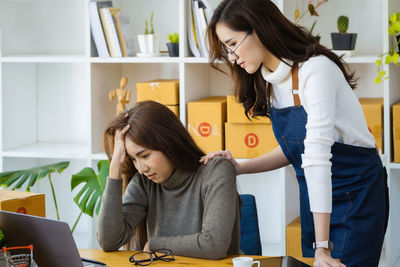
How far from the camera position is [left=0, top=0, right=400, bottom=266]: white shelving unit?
318 centimetres

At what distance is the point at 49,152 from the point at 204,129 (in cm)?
90

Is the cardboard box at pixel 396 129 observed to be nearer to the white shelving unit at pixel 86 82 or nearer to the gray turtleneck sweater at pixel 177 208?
the white shelving unit at pixel 86 82

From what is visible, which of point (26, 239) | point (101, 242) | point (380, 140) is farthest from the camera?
point (380, 140)

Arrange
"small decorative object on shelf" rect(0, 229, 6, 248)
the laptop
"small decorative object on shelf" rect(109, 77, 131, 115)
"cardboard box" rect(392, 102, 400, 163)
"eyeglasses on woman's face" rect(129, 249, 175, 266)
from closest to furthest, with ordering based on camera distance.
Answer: the laptop < "small decorative object on shelf" rect(0, 229, 6, 248) < "eyeglasses on woman's face" rect(129, 249, 175, 266) < "cardboard box" rect(392, 102, 400, 163) < "small decorative object on shelf" rect(109, 77, 131, 115)

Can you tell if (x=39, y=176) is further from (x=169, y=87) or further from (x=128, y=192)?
(x=128, y=192)

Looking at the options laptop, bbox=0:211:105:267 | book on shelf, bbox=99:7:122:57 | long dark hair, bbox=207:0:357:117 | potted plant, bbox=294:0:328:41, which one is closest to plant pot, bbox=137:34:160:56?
book on shelf, bbox=99:7:122:57

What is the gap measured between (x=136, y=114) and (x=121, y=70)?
161cm

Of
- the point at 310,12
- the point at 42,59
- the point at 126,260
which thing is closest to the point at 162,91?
the point at 42,59

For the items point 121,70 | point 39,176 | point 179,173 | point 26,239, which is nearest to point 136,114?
point 179,173

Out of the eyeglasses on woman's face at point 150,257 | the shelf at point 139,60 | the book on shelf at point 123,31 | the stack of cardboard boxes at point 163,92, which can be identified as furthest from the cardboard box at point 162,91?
the eyeglasses on woman's face at point 150,257

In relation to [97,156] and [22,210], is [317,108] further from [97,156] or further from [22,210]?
[97,156]

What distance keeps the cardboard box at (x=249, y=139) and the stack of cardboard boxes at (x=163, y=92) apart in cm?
30

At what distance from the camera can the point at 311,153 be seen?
5.65ft

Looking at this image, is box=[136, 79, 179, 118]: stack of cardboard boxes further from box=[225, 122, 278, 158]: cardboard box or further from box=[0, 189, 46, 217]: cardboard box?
box=[0, 189, 46, 217]: cardboard box
